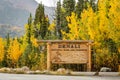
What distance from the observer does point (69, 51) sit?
2005cm

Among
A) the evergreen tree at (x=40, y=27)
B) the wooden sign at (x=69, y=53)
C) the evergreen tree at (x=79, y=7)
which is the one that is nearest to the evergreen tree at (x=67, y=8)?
the evergreen tree at (x=79, y=7)

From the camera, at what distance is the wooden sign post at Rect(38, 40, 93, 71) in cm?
1995

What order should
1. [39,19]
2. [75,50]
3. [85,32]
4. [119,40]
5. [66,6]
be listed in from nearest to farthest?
[75,50], [119,40], [85,32], [66,6], [39,19]

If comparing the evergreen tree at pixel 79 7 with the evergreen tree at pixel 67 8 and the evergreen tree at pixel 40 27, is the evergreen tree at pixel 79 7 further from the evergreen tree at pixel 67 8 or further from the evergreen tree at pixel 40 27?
the evergreen tree at pixel 40 27

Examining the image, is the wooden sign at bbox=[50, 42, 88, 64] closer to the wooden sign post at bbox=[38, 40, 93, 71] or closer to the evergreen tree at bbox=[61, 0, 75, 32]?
the wooden sign post at bbox=[38, 40, 93, 71]

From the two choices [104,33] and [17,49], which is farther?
[17,49]

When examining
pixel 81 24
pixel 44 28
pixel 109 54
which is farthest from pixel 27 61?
pixel 109 54

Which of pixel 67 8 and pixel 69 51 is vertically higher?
pixel 67 8

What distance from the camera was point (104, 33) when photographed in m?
23.8

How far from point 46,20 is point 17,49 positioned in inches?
347

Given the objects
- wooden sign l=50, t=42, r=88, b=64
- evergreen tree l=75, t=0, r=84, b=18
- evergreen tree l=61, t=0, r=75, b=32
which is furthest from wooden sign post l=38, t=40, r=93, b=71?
evergreen tree l=61, t=0, r=75, b=32

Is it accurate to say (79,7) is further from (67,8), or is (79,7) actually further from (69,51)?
(69,51)

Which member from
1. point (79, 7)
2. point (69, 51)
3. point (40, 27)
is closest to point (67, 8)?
point (79, 7)

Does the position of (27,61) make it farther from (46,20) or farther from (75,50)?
(75,50)
